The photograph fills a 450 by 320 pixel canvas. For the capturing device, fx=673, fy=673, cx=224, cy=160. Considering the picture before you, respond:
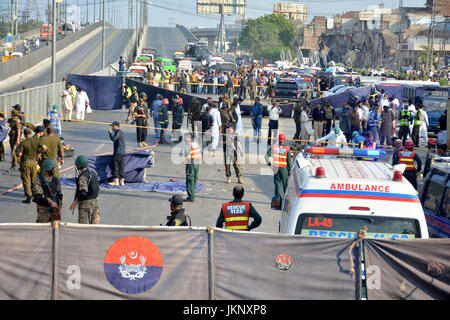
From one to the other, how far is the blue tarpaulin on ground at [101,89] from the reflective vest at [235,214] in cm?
2802

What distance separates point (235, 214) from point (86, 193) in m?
2.85

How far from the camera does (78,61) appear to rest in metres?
75.9

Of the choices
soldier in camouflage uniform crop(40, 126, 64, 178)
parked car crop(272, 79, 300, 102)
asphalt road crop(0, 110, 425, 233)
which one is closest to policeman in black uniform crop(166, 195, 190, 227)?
asphalt road crop(0, 110, 425, 233)

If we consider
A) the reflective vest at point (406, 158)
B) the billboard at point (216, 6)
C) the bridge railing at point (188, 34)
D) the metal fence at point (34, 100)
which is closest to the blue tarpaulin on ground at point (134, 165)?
the reflective vest at point (406, 158)

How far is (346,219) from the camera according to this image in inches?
318

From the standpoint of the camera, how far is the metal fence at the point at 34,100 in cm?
2600

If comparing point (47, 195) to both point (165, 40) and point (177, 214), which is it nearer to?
point (177, 214)

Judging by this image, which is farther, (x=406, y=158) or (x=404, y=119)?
(x=404, y=119)

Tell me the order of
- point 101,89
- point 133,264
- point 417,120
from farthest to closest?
point 101,89 < point 417,120 < point 133,264

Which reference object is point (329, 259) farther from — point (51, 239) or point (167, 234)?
point (51, 239)

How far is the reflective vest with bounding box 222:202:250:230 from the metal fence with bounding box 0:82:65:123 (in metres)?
17.3

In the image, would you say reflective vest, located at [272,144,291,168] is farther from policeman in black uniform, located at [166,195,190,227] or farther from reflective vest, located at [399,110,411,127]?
reflective vest, located at [399,110,411,127]

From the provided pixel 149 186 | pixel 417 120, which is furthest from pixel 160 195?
pixel 417 120

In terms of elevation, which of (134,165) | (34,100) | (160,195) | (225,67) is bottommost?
(160,195)
